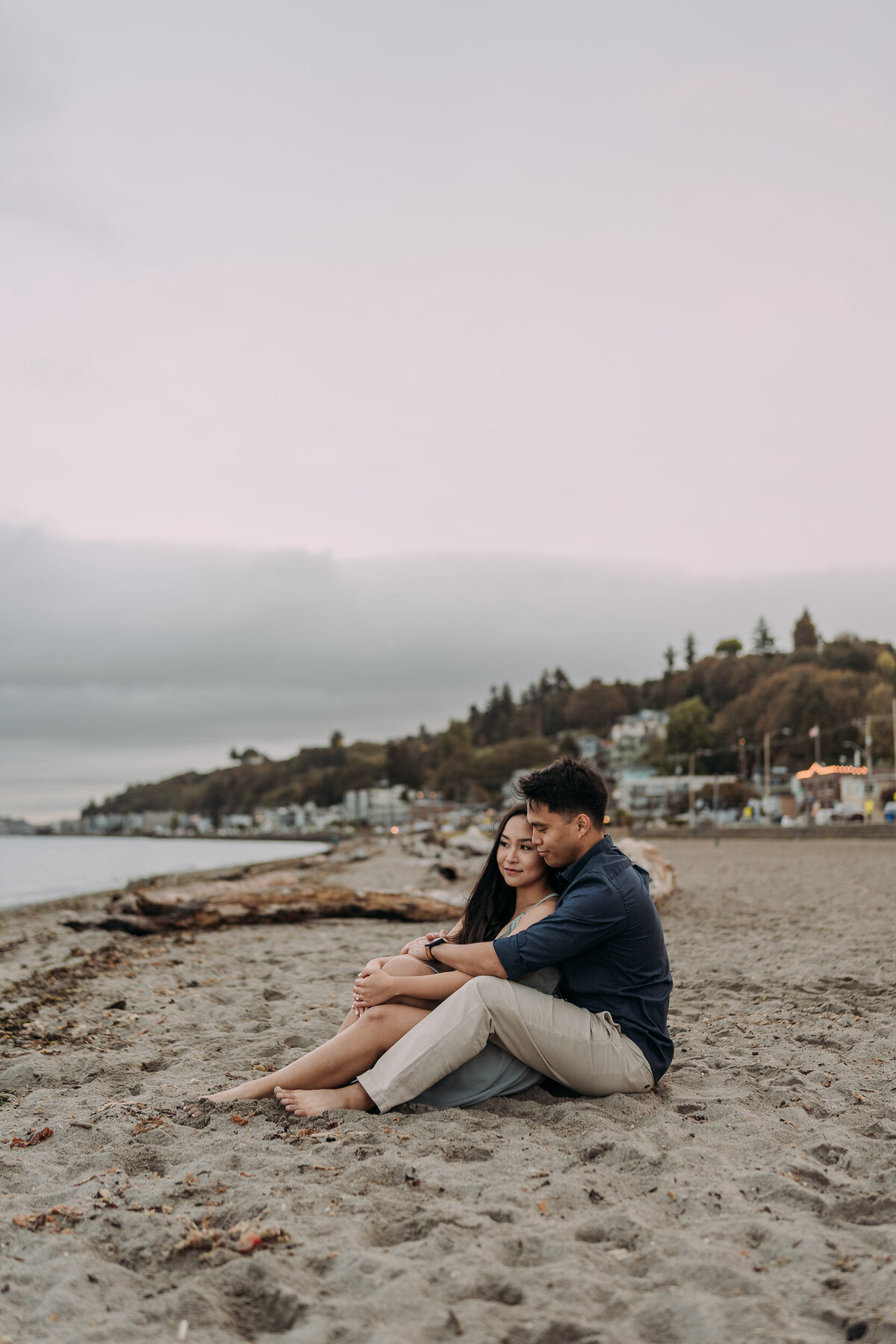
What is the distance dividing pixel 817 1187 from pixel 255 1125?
2231mm

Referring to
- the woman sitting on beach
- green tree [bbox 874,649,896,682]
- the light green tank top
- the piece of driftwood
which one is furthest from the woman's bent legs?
green tree [bbox 874,649,896,682]

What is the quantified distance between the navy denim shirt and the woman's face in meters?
0.15

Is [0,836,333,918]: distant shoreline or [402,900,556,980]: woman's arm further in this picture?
[0,836,333,918]: distant shoreline

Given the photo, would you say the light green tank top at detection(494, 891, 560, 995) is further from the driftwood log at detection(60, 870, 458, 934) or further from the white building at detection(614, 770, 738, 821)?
the white building at detection(614, 770, 738, 821)

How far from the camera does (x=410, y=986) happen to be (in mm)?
4027

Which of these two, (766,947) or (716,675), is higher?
(716,675)

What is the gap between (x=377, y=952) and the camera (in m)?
9.38

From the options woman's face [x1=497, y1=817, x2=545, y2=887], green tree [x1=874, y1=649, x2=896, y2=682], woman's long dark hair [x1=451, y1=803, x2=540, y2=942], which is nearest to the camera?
woman's face [x1=497, y1=817, x2=545, y2=887]

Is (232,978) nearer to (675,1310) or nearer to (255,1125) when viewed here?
(255,1125)

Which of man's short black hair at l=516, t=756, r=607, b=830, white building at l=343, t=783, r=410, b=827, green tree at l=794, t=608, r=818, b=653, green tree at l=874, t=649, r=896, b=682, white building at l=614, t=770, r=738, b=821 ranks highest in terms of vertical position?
green tree at l=794, t=608, r=818, b=653

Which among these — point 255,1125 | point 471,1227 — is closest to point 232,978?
point 255,1125

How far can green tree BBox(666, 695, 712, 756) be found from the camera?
388 feet

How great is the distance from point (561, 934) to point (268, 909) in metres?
9.03

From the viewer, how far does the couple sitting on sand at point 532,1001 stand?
3.86m
